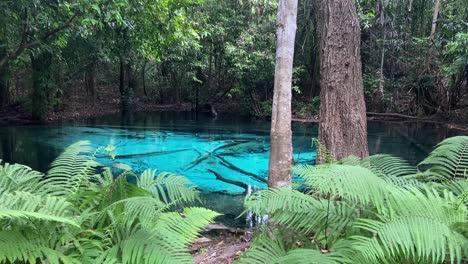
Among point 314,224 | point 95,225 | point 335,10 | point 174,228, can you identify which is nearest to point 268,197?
point 314,224

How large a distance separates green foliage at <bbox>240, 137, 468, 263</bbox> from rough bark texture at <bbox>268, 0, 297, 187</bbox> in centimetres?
93

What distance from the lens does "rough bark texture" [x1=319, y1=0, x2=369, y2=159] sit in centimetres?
362

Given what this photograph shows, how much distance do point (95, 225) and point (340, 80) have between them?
2.72 m

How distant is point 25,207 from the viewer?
169cm

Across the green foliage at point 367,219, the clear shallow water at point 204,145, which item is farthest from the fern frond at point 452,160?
the clear shallow water at point 204,145

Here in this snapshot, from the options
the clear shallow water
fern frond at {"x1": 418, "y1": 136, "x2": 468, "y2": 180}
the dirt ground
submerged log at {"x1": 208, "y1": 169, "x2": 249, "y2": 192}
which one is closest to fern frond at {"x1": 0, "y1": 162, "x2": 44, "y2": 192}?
the dirt ground

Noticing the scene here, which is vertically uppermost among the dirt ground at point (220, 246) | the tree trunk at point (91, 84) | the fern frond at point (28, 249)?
the tree trunk at point (91, 84)

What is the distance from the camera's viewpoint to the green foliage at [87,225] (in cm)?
158

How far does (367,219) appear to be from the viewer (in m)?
1.62

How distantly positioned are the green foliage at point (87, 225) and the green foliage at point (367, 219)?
0.45m

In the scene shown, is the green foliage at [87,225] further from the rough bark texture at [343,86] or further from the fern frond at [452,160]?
the rough bark texture at [343,86]

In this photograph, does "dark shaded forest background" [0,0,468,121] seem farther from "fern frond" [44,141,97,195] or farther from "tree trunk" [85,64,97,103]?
"fern frond" [44,141,97,195]

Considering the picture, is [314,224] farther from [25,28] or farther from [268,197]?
[25,28]

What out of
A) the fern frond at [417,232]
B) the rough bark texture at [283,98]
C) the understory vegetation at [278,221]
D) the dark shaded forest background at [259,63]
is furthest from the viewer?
the dark shaded forest background at [259,63]
